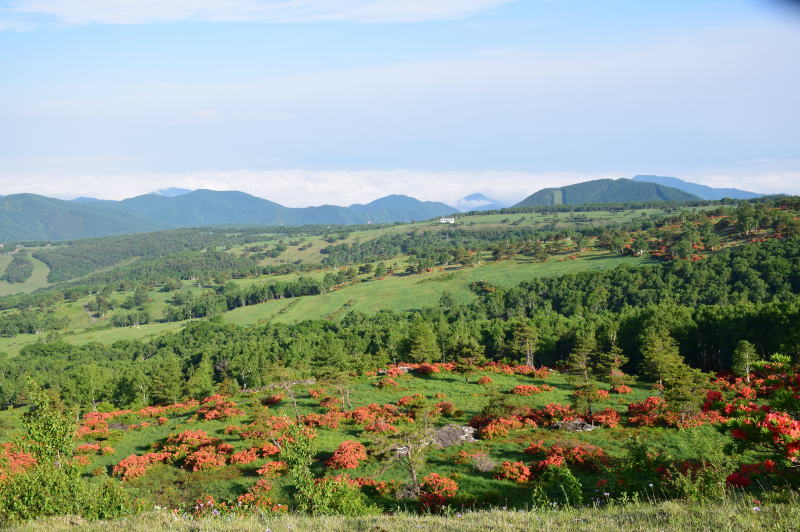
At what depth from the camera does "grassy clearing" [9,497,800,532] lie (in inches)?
400

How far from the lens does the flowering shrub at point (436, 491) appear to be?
25.2m

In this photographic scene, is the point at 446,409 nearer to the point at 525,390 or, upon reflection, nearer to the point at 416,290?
the point at 525,390

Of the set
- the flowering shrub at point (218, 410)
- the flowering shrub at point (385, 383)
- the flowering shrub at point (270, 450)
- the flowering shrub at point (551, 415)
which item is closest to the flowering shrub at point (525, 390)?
the flowering shrub at point (551, 415)

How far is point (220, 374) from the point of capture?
9631cm

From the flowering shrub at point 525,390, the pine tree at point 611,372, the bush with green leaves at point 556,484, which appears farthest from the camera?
the pine tree at point 611,372

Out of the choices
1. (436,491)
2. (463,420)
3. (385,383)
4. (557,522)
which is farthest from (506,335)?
(557,522)

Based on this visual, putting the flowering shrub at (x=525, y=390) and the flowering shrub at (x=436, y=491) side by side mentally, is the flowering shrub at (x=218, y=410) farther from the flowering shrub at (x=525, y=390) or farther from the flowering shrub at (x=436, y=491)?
the flowering shrub at (x=525, y=390)

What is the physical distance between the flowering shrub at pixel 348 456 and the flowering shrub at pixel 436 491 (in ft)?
23.1

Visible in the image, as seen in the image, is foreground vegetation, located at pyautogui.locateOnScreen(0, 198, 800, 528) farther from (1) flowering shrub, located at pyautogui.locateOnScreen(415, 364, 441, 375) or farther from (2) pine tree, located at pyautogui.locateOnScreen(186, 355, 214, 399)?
(2) pine tree, located at pyautogui.locateOnScreen(186, 355, 214, 399)

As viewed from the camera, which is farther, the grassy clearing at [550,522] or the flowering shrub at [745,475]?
the flowering shrub at [745,475]

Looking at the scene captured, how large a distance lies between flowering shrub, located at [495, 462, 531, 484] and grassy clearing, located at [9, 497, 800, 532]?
53.6ft

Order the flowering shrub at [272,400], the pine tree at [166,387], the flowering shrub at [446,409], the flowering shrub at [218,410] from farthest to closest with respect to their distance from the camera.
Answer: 1. the pine tree at [166,387]
2. the flowering shrub at [272,400]
3. the flowering shrub at [218,410]
4. the flowering shrub at [446,409]

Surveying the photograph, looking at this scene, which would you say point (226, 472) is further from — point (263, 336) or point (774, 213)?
point (774, 213)

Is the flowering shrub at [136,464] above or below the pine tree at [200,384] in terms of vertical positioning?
above
